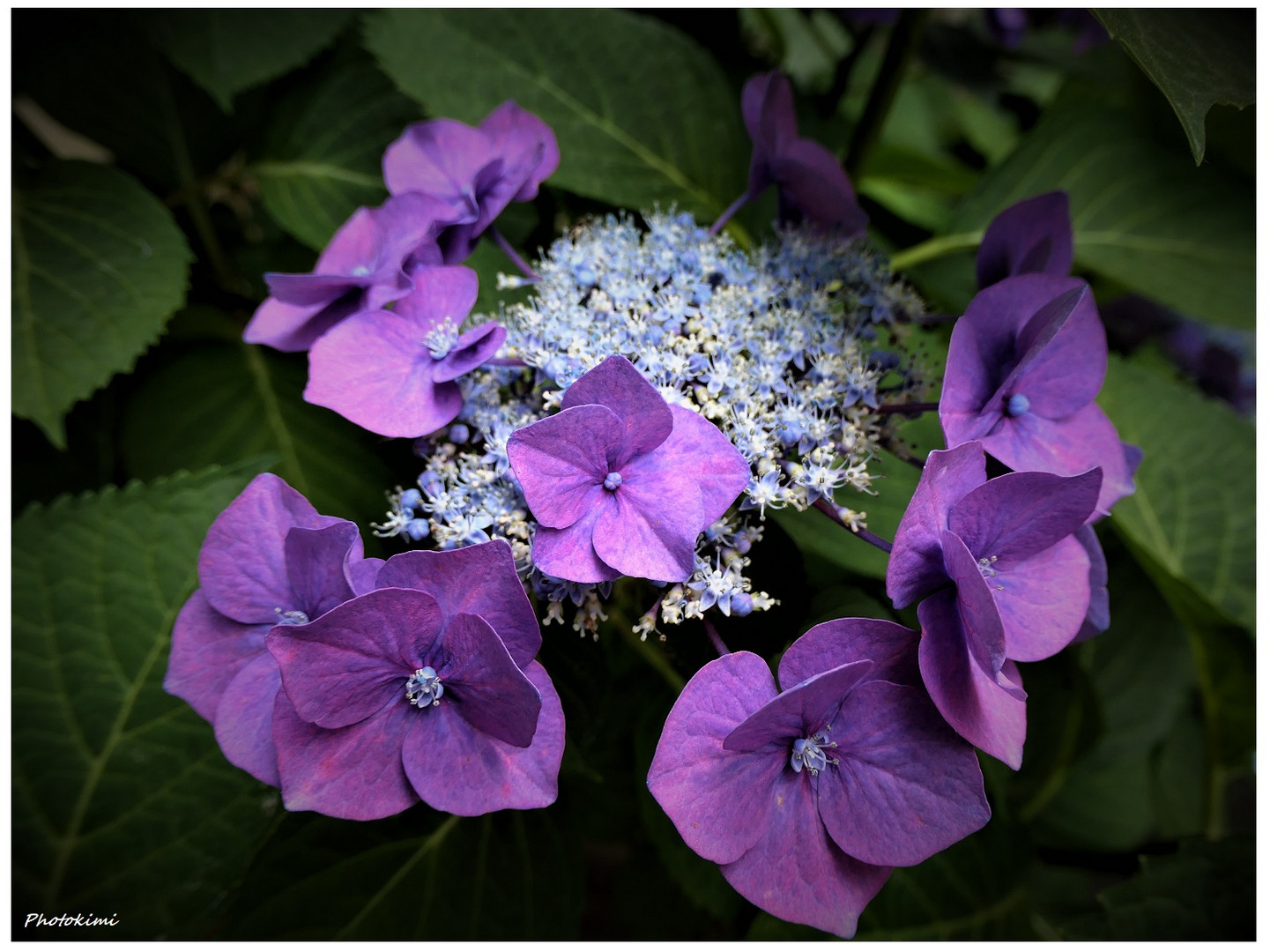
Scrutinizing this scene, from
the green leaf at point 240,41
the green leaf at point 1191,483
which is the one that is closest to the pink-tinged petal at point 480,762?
the green leaf at point 240,41

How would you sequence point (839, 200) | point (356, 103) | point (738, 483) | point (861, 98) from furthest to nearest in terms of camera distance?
point (861, 98) < point (356, 103) < point (839, 200) < point (738, 483)

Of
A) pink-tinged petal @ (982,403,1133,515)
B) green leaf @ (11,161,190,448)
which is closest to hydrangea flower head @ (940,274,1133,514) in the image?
pink-tinged petal @ (982,403,1133,515)

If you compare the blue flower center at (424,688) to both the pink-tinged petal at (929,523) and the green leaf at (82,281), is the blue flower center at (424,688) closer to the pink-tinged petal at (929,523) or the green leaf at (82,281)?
the pink-tinged petal at (929,523)

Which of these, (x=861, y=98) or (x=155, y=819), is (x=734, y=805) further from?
(x=861, y=98)

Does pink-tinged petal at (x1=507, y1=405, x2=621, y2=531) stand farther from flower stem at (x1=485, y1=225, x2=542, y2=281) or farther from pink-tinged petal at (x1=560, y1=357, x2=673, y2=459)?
flower stem at (x1=485, y1=225, x2=542, y2=281)

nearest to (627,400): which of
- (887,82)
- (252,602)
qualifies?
(252,602)

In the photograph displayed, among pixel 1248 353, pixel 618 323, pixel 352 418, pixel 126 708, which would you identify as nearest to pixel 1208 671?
pixel 1248 353

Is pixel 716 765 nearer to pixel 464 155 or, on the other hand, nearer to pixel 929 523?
pixel 929 523
